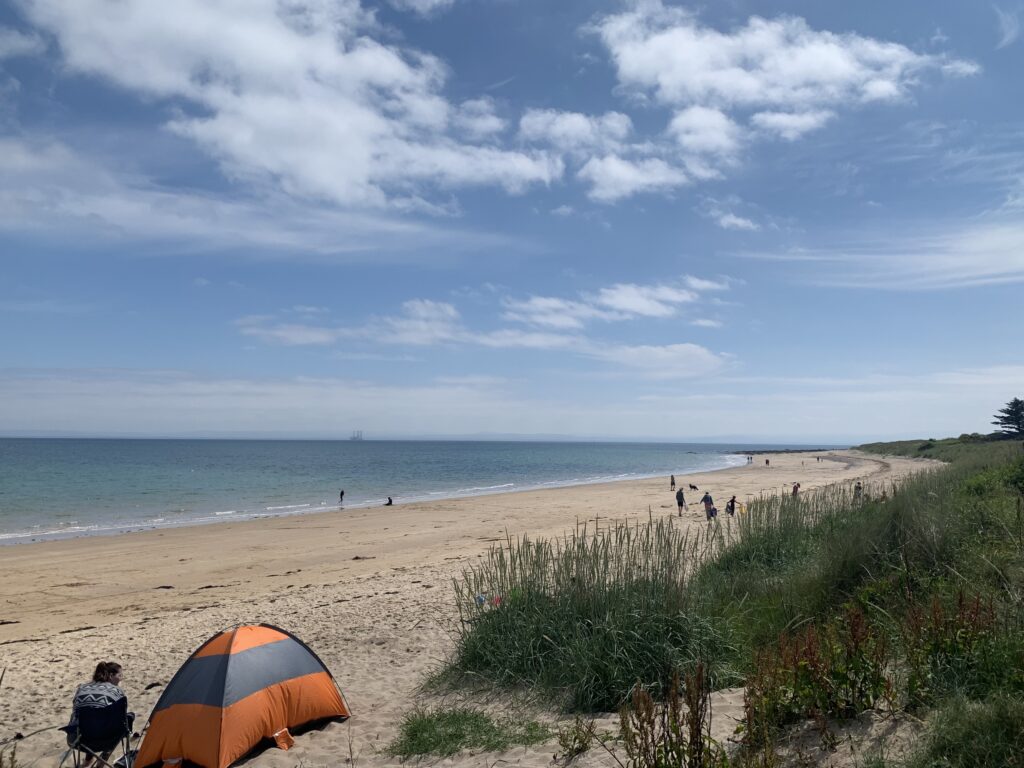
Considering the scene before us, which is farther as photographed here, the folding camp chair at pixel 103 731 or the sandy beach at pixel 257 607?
the sandy beach at pixel 257 607

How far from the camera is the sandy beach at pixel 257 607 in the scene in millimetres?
7020

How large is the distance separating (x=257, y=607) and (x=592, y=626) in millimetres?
8143

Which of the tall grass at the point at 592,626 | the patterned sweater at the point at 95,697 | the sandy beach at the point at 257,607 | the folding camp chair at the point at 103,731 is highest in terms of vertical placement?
the tall grass at the point at 592,626

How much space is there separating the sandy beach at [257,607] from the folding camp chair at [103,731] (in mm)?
1031

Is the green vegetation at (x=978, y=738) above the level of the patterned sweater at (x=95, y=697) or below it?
above

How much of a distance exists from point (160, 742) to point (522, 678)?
3.32m

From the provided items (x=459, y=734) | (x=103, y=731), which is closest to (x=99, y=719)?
(x=103, y=731)

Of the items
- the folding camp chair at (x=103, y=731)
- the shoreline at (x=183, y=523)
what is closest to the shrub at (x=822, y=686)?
the folding camp chair at (x=103, y=731)

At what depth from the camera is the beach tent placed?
5965 mm

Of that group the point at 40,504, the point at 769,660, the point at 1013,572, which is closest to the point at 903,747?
the point at 769,660

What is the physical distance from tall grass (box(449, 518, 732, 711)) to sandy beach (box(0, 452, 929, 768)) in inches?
31.9

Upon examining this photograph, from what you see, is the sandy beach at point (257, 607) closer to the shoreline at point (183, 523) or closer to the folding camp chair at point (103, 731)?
the folding camp chair at point (103, 731)

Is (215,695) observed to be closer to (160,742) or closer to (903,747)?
(160,742)

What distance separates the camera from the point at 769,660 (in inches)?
196
